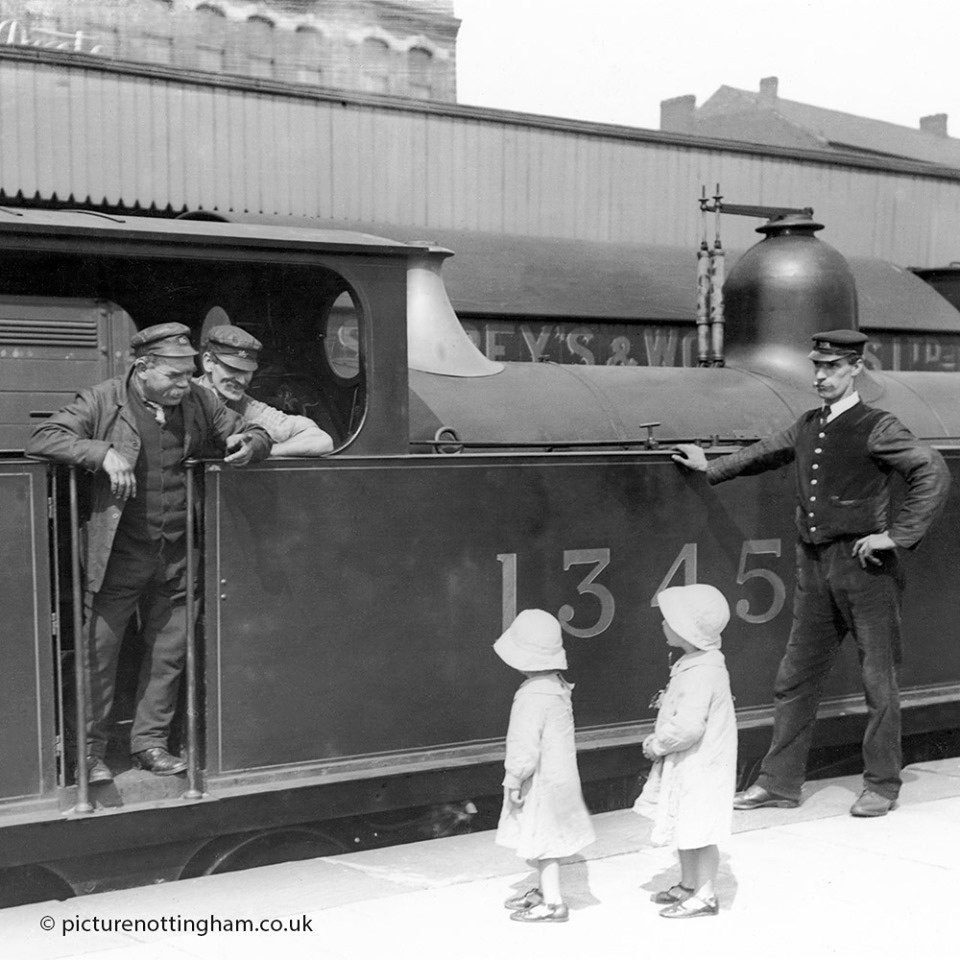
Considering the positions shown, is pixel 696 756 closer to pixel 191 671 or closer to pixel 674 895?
pixel 674 895

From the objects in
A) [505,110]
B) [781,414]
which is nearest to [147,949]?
[781,414]

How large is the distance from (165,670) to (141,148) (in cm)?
789

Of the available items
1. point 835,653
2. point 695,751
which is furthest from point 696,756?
point 835,653

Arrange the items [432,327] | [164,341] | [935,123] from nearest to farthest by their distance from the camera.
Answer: [164,341]
[432,327]
[935,123]

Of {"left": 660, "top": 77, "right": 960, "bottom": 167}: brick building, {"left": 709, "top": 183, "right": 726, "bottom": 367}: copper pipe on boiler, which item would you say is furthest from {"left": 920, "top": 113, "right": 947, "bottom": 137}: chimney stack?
{"left": 709, "top": 183, "right": 726, "bottom": 367}: copper pipe on boiler

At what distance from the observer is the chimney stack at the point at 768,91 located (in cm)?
2944

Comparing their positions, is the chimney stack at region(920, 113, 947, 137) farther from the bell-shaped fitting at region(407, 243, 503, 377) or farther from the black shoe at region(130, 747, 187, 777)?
the black shoe at region(130, 747, 187, 777)

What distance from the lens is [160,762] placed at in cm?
384

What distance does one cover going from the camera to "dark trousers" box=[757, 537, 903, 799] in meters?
4.67

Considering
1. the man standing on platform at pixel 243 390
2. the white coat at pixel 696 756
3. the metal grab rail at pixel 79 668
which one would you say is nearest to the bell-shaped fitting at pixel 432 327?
the man standing on platform at pixel 243 390

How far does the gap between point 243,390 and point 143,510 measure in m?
0.58

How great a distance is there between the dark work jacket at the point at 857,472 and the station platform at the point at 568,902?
1113 millimetres

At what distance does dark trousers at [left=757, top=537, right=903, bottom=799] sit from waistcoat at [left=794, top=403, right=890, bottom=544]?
0.29ft

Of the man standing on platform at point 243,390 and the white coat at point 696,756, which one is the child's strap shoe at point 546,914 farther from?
the man standing on platform at point 243,390
